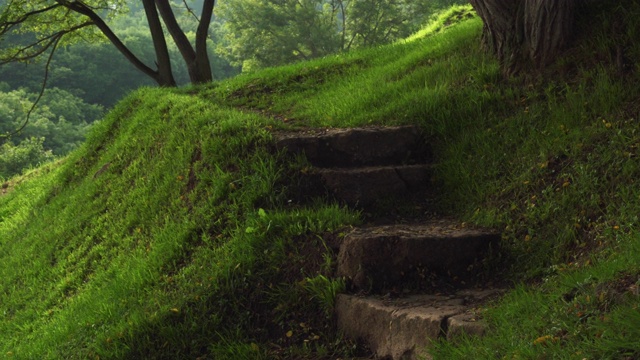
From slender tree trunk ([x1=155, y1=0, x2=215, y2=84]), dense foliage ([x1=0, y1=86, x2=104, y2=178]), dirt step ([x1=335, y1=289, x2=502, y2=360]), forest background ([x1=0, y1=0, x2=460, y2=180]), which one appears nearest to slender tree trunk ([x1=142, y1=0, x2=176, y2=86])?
slender tree trunk ([x1=155, y1=0, x2=215, y2=84])

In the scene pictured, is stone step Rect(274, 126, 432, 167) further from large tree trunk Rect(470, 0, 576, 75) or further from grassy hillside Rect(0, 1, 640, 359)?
large tree trunk Rect(470, 0, 576, 75)

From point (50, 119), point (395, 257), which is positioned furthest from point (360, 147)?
point (50, 119)

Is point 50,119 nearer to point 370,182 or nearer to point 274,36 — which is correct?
point 274,36

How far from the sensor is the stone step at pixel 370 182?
5.95m

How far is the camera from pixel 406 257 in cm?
482

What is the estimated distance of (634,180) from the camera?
4574 millimetres

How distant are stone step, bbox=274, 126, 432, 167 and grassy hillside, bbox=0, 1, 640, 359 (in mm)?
193

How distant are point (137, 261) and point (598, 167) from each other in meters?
4.01

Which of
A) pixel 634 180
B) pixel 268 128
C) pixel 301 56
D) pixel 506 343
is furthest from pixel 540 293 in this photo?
pixel 301 56

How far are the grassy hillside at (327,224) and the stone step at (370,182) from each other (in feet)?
0.62

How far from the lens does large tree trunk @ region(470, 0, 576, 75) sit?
607 centimetres

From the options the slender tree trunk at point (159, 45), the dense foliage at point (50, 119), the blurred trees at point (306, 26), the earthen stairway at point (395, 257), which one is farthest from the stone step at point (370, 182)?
the blurred trees at point (306, 26)

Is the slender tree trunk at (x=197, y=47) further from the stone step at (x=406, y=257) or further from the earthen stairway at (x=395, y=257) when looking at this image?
the stone step at (x=406, y=257)

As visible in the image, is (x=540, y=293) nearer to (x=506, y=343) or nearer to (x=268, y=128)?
(x=506, y=343)
